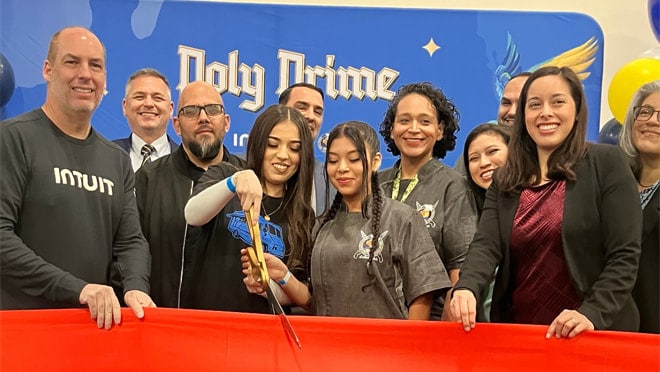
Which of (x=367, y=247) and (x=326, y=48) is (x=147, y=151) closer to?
(x=326, y=48)

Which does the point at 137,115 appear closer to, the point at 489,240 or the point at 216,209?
the point at 216,209

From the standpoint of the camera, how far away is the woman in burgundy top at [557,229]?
6.82 feet

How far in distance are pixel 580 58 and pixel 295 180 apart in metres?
3.38

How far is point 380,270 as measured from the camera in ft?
7.90

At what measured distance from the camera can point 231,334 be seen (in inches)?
84.1

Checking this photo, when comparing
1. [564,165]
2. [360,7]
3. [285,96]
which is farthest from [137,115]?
[564,165]

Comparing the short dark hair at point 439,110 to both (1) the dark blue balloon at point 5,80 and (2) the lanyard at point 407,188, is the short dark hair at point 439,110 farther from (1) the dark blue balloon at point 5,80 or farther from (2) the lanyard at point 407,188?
(1) the dark blue balloon at point 5,80

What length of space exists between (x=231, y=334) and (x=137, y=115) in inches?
83.8

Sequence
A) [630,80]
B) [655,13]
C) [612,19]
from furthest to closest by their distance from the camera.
A: [612,19] → [655,13] → [630,80]

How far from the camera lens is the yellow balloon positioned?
4539 millimetres

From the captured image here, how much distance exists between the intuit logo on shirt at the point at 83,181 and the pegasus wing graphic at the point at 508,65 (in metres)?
3.51

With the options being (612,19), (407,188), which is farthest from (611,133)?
(407,188)

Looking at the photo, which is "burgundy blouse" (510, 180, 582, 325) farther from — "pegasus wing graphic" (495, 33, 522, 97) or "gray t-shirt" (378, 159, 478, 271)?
"pegasus wing graphic" (495, 33, 522, 97)

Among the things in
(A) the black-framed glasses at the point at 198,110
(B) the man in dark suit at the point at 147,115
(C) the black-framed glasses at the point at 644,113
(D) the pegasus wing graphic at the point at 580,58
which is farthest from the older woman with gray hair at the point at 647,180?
(D) the pegasus wing graphic at the point at 580,58
